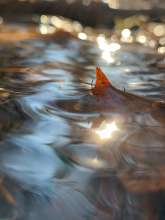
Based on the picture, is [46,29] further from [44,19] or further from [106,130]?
[106,130]

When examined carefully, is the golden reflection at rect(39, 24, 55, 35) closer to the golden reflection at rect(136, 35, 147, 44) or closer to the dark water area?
the golden reflection at rect(136, 35, 147, 44)

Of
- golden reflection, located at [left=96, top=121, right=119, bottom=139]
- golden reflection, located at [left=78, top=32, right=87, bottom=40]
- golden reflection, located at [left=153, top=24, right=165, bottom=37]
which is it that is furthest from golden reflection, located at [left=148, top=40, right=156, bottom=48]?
golden reflection, located at [left=96, top=121, right=119, bottom=139]

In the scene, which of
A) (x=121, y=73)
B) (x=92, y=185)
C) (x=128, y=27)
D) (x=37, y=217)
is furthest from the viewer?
(x=128, y=27)

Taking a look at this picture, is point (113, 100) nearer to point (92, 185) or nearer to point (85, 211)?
point (92, 185)

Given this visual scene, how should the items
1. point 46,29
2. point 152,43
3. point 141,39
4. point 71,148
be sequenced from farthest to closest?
point 46,29 → point 141,39 → point 152,43 → point 71,148

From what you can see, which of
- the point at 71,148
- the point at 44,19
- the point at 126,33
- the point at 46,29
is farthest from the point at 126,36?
the point at 71,148

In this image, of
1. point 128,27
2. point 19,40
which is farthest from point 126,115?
point 128,27
